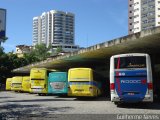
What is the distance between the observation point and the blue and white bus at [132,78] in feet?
60.8

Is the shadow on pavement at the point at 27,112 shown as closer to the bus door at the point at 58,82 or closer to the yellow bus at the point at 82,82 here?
the yellow bus at the point at 82,82

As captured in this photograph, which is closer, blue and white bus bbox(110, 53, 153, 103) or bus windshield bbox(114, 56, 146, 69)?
blue and white bus bbox(110, 53, 153, 103)

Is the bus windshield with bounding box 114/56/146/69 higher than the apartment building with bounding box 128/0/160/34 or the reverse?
the reverse

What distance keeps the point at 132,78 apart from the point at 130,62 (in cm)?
85

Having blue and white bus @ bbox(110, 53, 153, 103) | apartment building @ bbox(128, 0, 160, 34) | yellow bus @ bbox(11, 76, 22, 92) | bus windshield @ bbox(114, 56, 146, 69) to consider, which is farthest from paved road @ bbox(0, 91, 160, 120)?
apartment building @ bbox(128, 0, 160, 34)

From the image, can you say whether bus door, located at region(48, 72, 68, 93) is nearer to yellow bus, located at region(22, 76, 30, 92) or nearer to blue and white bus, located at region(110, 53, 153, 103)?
blue and white bus, located at region(110, 53, 153, 103)

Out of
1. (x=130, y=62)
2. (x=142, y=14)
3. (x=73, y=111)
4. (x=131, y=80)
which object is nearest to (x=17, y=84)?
(x=130, y=62)

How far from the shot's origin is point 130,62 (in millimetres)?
18969

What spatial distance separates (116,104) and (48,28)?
177 meters

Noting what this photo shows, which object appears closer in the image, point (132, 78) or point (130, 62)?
point (132, 78)

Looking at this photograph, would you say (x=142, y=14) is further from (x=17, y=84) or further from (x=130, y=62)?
(x=130, y=62)

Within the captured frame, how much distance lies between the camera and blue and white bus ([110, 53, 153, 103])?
60.8 ft

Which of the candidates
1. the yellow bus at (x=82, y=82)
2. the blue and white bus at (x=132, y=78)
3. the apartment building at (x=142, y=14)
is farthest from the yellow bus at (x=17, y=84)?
the apartment building at (x=142, y=14)

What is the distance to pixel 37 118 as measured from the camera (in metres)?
14.3
